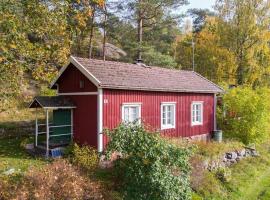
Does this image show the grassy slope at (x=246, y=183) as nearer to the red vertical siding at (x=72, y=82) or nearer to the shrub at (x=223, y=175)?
the shrub at (x=223, y=175)

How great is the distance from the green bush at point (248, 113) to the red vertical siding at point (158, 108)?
1.33 metres

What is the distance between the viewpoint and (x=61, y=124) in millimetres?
16594

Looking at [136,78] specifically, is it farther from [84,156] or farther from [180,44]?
[180,44]

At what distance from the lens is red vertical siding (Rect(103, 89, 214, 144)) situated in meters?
15.7

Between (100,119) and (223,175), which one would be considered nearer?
(100,119)

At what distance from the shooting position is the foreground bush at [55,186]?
915cm

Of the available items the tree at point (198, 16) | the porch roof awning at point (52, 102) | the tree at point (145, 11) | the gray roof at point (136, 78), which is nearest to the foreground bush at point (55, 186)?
the porch roof awning at point (52, 102)

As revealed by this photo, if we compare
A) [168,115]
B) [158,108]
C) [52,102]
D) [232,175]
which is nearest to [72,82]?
[52,102]

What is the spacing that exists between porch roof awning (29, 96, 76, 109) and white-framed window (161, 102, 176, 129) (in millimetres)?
4903

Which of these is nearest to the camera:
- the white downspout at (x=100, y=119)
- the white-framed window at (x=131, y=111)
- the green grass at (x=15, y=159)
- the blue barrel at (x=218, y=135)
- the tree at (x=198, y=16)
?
the green grass at (x=15, y=159)

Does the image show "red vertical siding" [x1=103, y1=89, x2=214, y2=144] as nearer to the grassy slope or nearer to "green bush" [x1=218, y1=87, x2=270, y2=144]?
"green bush" [x1=218, y1=87, x2=270, y2=144]

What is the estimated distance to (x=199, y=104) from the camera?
70.3ft

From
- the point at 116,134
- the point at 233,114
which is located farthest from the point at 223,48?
the point at 116,134

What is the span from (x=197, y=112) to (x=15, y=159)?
442 inches
